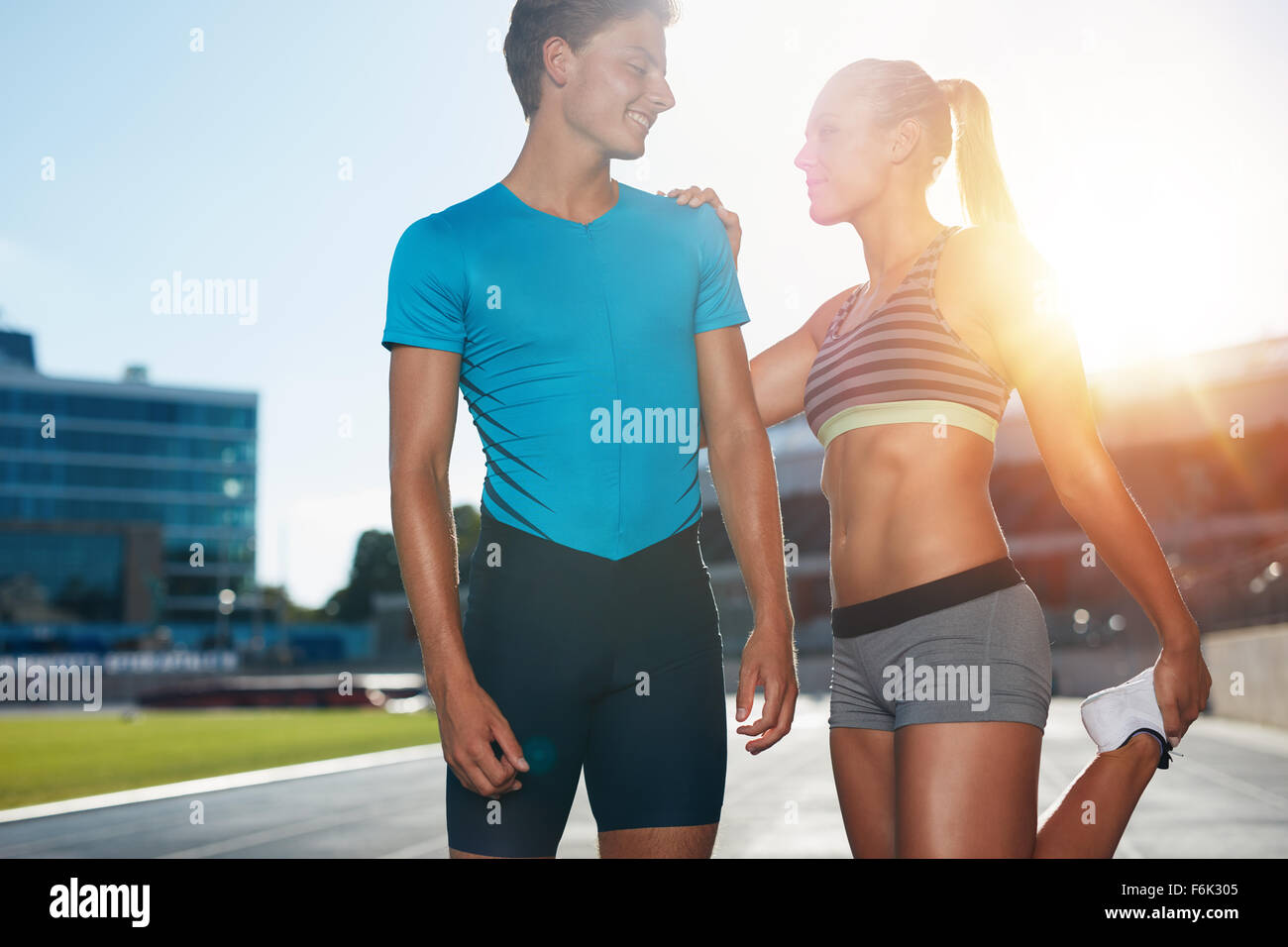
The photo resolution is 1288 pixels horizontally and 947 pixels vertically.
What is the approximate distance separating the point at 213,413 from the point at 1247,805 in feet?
322

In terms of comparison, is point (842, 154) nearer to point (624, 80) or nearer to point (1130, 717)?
point (624, 80)

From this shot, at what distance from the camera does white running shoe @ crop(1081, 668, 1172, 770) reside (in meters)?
2.62

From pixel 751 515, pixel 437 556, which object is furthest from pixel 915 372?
pixel 437 556

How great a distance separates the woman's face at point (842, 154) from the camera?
279 cm

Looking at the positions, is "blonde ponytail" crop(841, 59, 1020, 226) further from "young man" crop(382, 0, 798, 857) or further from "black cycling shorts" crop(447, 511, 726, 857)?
"black cycling shorts" crop(447, 511, 726, 857)

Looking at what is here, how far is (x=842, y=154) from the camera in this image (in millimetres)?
2811

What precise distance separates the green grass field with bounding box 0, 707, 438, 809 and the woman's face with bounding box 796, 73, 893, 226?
1228cm

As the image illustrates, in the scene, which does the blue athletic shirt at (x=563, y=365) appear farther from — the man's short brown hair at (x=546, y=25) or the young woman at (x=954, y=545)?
the young woman at (x=954, y=545)

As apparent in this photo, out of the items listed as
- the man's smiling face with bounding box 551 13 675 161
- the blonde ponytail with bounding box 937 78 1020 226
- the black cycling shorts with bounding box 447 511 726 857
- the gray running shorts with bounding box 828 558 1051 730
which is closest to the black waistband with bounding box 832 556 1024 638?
the gray running shorts with bounding box 828 558 1051 730

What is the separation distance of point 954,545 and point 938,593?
106 mm

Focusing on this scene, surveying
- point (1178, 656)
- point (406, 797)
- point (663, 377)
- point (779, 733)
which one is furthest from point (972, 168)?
point (406, 797)

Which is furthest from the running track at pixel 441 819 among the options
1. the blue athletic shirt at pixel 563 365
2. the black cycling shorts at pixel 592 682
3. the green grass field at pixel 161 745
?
the blue athletic shirt at pixel 563 365
